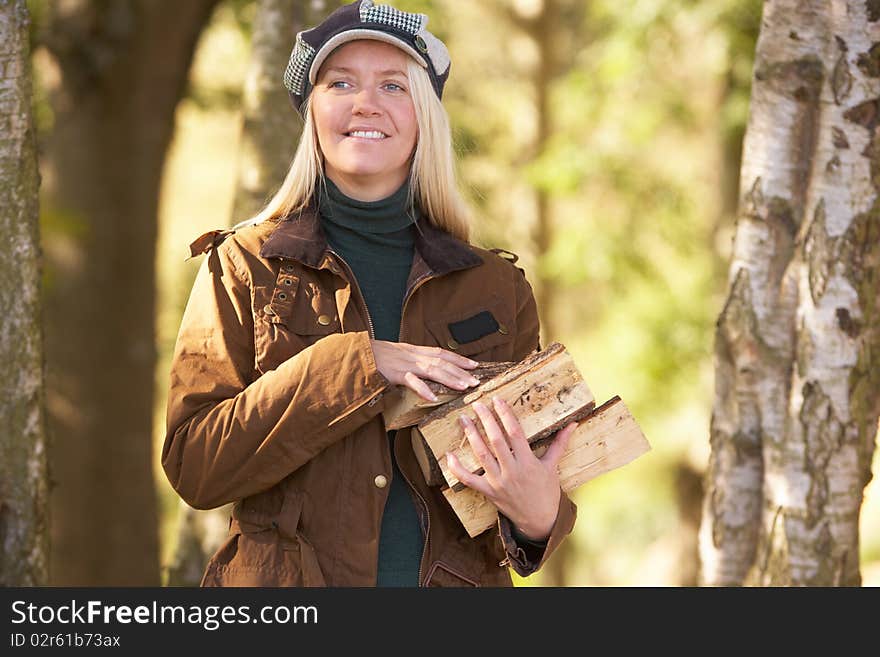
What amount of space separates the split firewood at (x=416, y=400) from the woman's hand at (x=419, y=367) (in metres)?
0.02

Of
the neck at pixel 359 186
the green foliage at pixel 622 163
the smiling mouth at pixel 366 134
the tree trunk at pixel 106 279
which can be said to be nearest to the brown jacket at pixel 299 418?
the neck at pixel 359 186

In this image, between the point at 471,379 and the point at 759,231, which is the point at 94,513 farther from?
the point at 471,379

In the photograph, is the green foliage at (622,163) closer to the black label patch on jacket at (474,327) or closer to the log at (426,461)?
the black label patch on jacket at (474,327)

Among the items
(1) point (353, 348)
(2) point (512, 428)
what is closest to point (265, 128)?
(1) point (353, 348)

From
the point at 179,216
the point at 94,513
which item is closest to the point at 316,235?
the point at 94,513

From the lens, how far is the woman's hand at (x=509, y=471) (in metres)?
2.60

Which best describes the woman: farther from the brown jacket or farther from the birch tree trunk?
the birch tree trunk

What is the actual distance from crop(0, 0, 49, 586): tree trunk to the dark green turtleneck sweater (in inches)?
43.0

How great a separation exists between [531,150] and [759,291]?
30.8ft

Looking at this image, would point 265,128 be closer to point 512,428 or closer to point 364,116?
point 364,116

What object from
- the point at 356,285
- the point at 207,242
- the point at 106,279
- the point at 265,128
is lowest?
the point at 356,285

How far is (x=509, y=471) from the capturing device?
2.62 metres

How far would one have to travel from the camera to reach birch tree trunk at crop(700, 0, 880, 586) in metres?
3.90

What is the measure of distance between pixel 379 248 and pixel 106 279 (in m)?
5.90
